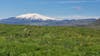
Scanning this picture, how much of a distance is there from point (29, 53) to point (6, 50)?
144 inches

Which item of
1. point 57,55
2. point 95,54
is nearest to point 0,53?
point 57,55

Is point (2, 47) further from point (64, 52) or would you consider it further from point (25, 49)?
point (64, 52)

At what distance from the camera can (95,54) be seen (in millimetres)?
46625

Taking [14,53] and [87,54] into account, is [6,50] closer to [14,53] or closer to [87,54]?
[14,53]

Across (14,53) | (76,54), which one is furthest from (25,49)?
(76,54)

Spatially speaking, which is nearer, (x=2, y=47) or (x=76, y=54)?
(x=76, y=54)

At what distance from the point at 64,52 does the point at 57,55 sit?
103 inches

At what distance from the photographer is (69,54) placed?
150 feet

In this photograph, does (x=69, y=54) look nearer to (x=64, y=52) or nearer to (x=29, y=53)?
(x=64, y=52)

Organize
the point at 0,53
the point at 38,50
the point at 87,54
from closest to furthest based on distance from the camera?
the point at 0,53 < the point at 87,54 < the point at 38,50

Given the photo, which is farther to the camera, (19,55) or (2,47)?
(2,47)

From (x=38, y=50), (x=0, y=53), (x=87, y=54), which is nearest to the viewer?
(x=0, y=53)

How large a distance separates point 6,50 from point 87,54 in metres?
12.8

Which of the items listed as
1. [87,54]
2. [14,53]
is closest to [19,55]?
[14,53]
